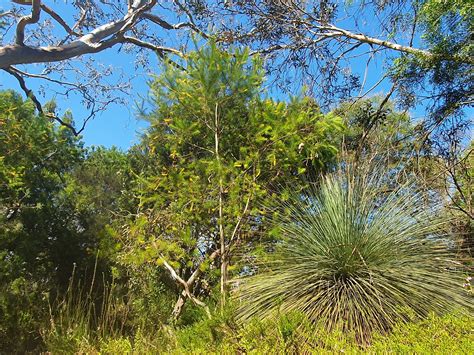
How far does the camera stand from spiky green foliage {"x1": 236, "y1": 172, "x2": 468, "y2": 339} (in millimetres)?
3703

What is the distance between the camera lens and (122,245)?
543 cm

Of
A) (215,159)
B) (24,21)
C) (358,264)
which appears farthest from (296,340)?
(24,21)

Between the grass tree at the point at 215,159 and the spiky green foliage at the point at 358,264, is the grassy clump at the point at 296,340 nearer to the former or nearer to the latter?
the spiky green foliage at the point at 358,264

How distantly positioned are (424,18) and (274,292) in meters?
3.77

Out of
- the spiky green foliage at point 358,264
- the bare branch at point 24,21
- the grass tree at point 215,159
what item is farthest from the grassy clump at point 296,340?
the bare branch at point 24,21

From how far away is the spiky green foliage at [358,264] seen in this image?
3.70 metres

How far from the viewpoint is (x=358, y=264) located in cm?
402

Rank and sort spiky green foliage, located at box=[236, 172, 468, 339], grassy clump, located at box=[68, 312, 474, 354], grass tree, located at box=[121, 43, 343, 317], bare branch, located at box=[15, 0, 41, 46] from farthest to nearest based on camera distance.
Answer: bare branch, located at box=[15, 0, 41, 46] < grass tree, located at box=[121, 43, 343, 317] < spiky green foliage, located at box=[236, 172, 468, 339] < grassy clump, located at box=[68, 312, 474, 354]

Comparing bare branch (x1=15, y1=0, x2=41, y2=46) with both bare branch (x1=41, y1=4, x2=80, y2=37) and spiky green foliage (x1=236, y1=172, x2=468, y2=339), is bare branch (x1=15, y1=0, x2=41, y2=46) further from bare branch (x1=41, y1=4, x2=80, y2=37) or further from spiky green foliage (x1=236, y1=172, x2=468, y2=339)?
spiky green foliage (x1=236, y1=172, x2=468, y2=339)

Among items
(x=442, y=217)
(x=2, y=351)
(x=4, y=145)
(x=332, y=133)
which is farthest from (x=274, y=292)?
(x=4, y=145)

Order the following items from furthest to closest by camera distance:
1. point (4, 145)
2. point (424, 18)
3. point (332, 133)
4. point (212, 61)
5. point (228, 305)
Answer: point (4, 145)
point (332, 133)
point (424, 18)
point (212, 61)
point (228, 305)

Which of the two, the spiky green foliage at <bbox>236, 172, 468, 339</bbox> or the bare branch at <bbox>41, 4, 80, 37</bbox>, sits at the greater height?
the bare branch at <bbox>41, 4, 80, 37</bbox>

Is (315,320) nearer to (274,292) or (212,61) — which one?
(274,292)

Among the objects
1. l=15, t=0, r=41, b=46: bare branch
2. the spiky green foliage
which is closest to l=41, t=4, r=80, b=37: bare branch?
l=15, t=0, r=41, b=46: bare branch
